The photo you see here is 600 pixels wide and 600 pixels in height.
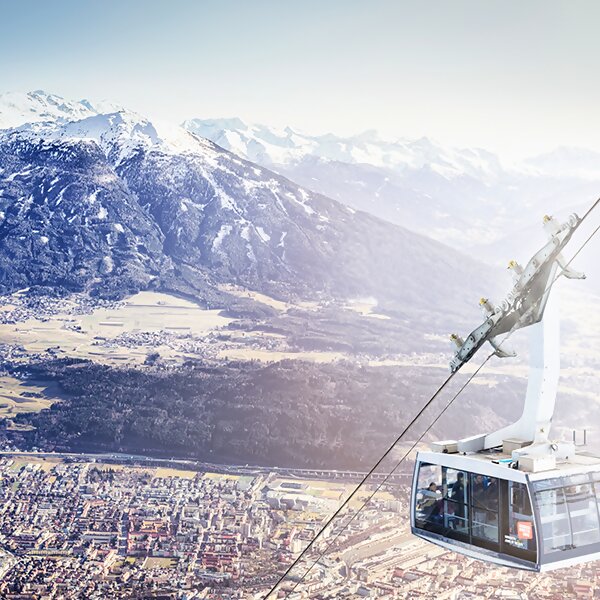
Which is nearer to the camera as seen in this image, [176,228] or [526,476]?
[526,476]

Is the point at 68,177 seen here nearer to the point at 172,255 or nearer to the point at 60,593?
the point at 172,255

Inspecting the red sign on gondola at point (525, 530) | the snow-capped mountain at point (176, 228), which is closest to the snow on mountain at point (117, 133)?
the snow-capped mountain at point (176, 228)

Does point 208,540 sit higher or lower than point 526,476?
lower

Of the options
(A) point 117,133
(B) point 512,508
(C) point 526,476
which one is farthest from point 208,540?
(A) point 117,133

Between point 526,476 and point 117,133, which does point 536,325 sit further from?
point 117,133

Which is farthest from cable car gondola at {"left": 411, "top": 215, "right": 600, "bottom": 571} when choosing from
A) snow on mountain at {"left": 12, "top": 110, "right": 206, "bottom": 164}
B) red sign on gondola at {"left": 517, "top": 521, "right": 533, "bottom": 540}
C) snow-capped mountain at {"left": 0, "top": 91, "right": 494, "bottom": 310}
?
snow on mountain at {"left": 12, "top": 110, "right": 206, "bottom": 164}

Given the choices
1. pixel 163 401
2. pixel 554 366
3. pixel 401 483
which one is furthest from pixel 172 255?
pixel 554 366

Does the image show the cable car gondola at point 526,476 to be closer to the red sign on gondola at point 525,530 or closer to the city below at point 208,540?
the red sign on gondola at point 525,530
